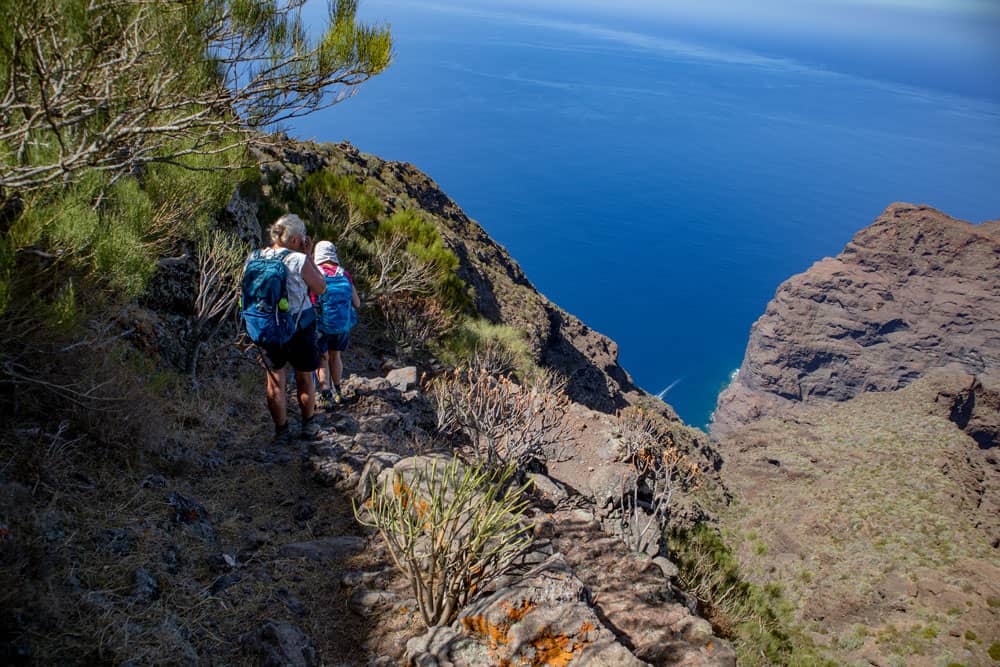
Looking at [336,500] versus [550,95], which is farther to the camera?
[550,95]

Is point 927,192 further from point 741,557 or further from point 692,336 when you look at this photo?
point 741,557

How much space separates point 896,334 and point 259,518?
94.9 metres

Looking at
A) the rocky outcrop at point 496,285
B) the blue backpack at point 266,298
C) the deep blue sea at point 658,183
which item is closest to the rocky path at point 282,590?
the blue backpack at point 266,298

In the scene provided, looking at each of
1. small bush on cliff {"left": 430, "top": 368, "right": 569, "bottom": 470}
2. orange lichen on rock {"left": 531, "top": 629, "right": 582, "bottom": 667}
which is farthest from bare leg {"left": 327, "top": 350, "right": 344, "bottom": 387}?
orange lichen on rock {"left": 531, "top": 629, "right": 582, "bottom": 667}

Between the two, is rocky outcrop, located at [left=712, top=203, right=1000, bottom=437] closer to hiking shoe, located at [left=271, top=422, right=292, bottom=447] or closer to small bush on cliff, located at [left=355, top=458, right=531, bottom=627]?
hiking shoe, located at [left=271, top=422, right=292, bottom=447]

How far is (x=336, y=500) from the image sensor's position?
12.5 feet

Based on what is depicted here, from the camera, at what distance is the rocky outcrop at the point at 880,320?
7381 cm

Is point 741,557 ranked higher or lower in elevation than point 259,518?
lower

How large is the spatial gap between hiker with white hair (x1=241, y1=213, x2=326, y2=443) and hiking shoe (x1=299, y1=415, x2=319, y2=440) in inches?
25.5

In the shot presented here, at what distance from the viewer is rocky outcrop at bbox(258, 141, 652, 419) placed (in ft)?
53.6

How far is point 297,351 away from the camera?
395cm

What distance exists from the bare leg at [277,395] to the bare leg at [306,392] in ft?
0.45

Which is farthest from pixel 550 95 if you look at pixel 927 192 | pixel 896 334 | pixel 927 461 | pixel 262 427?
pixel 262 427

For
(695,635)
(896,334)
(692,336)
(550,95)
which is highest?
(550,95)
